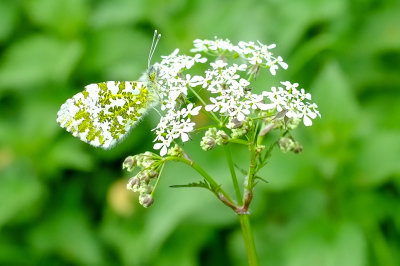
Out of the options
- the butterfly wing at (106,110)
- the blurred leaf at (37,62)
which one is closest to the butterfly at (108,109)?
the butterfly wing at (106,110)

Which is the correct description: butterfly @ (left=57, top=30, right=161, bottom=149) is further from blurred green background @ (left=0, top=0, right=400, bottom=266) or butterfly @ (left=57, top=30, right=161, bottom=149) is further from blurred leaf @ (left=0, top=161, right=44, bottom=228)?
blurred leaf @ (left=0, top=161, right=44, bottom=228)

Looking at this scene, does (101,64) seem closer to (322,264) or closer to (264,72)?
(264,72)

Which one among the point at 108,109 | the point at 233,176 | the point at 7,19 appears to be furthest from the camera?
the point at 7,19

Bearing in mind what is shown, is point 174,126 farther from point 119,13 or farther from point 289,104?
point 119,13

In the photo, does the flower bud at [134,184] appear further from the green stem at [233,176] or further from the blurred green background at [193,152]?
the blurred green background at [193,152]

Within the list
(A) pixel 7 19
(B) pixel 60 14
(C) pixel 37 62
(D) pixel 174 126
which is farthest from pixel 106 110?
(A) pixel 7 19

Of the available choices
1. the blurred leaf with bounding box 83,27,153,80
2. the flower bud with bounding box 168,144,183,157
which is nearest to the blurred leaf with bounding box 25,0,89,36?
the blurred leaf with bounding box 83,27,153,80

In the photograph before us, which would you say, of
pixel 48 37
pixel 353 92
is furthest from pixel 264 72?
pixel 48 37
